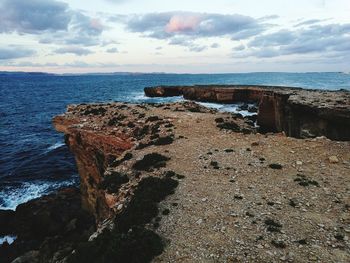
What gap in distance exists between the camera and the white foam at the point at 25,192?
99.4 feet

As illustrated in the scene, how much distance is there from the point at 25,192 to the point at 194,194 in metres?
23.8

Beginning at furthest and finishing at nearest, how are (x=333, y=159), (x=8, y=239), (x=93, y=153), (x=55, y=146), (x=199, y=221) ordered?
(x=55, y=146) < (x=93, y=153) < (x=8, y=239) < (x=333, y=159) < (x=199, y=221)

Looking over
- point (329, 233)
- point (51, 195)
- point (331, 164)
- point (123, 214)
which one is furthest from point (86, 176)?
point (329, 233)

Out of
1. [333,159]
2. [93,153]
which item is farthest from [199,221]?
[93,153]

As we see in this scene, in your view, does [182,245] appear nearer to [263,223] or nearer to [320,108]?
[263,223]

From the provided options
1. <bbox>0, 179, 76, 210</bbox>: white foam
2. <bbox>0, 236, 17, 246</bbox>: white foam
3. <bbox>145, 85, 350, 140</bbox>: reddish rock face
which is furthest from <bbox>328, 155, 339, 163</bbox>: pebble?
<bbox>0, 179, 76, 210</bbox>: white foam

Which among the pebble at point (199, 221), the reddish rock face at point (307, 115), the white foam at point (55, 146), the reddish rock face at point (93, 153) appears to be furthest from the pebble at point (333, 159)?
the white foam at point (55, 146)

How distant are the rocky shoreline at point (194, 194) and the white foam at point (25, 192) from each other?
2.66m

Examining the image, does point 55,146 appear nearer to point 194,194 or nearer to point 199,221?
point 194,194

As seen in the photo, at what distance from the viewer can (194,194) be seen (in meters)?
15.3

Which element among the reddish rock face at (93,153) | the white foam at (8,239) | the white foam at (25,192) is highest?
the reddish rock face at (93,153)

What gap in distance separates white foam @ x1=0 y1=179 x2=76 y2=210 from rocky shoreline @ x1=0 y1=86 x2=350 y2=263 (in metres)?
2.66

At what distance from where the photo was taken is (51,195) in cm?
3033

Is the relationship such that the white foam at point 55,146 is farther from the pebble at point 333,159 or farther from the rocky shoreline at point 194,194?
the pebble at point 333,159
